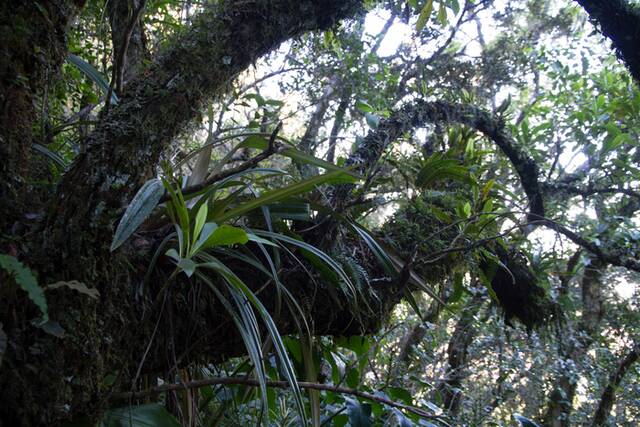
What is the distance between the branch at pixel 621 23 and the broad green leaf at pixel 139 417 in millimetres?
2163

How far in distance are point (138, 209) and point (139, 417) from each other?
1.43 feet

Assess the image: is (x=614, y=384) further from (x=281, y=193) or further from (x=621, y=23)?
(x=281, y=193)

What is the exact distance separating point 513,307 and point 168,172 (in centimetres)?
158

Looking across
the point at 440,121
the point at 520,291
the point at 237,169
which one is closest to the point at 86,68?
the point at 237,169

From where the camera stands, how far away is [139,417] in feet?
3.28

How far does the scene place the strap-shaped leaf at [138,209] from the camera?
0.85m

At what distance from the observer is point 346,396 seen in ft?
4.95

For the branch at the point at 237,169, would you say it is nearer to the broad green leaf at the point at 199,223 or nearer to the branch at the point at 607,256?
the broad green leaf at the point at 199,223

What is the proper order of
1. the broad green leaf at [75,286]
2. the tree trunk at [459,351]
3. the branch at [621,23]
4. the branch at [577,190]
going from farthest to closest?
the tree trunk at [459,351], the branch at [577,190], the branch at [621,23], the broad green leaf at [75,286]

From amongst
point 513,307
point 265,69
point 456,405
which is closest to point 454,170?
point 513,307

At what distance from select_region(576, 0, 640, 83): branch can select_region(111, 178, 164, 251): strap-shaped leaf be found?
6.41 ft

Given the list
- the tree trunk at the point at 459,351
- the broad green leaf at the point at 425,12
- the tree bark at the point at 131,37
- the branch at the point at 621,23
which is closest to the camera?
the broad green leaf at the point at 425,12

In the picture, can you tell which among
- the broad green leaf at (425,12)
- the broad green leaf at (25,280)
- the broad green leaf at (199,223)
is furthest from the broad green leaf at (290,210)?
the broad green leaf at (425,12)

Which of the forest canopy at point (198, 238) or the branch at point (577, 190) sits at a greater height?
the branch at point (577, 190)
